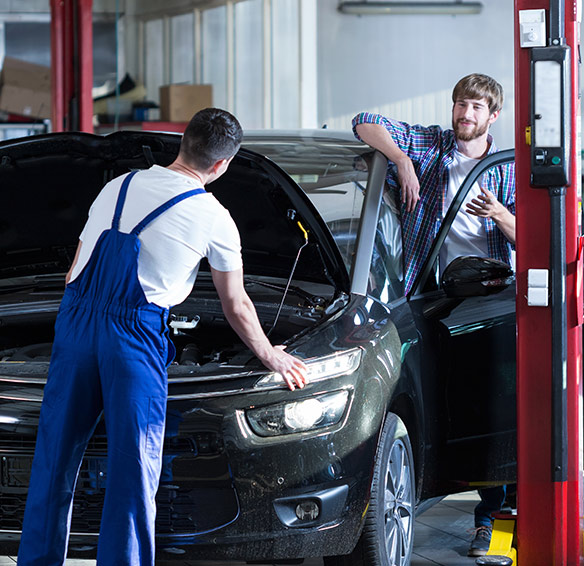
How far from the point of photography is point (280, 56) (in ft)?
44.1

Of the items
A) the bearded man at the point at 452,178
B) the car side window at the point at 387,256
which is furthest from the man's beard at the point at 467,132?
the car side window at the point at 387,256

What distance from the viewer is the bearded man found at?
4.27 m

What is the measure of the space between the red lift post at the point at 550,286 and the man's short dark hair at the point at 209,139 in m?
1.05

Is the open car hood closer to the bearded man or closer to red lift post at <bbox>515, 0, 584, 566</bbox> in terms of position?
the bearded man

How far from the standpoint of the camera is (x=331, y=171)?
451 centimetres

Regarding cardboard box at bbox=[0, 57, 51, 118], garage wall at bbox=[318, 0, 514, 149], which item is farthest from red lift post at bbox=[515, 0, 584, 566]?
garage wall at bbox=[318, 0, 514, 149]

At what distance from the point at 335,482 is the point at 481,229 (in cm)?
161

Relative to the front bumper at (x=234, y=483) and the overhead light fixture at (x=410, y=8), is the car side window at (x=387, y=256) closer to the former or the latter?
the front bumper at (x=234, y=483)

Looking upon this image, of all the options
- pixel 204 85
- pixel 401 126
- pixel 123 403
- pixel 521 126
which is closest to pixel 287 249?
pixel 401 126

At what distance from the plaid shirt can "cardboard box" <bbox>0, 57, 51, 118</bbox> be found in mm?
9031

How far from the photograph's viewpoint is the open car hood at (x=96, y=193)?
3.87 m

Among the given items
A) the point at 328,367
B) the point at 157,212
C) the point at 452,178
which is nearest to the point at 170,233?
the point at 157,212

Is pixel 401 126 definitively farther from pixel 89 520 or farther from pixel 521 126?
pixel 89 520

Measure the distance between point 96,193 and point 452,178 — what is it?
4.72 feet
